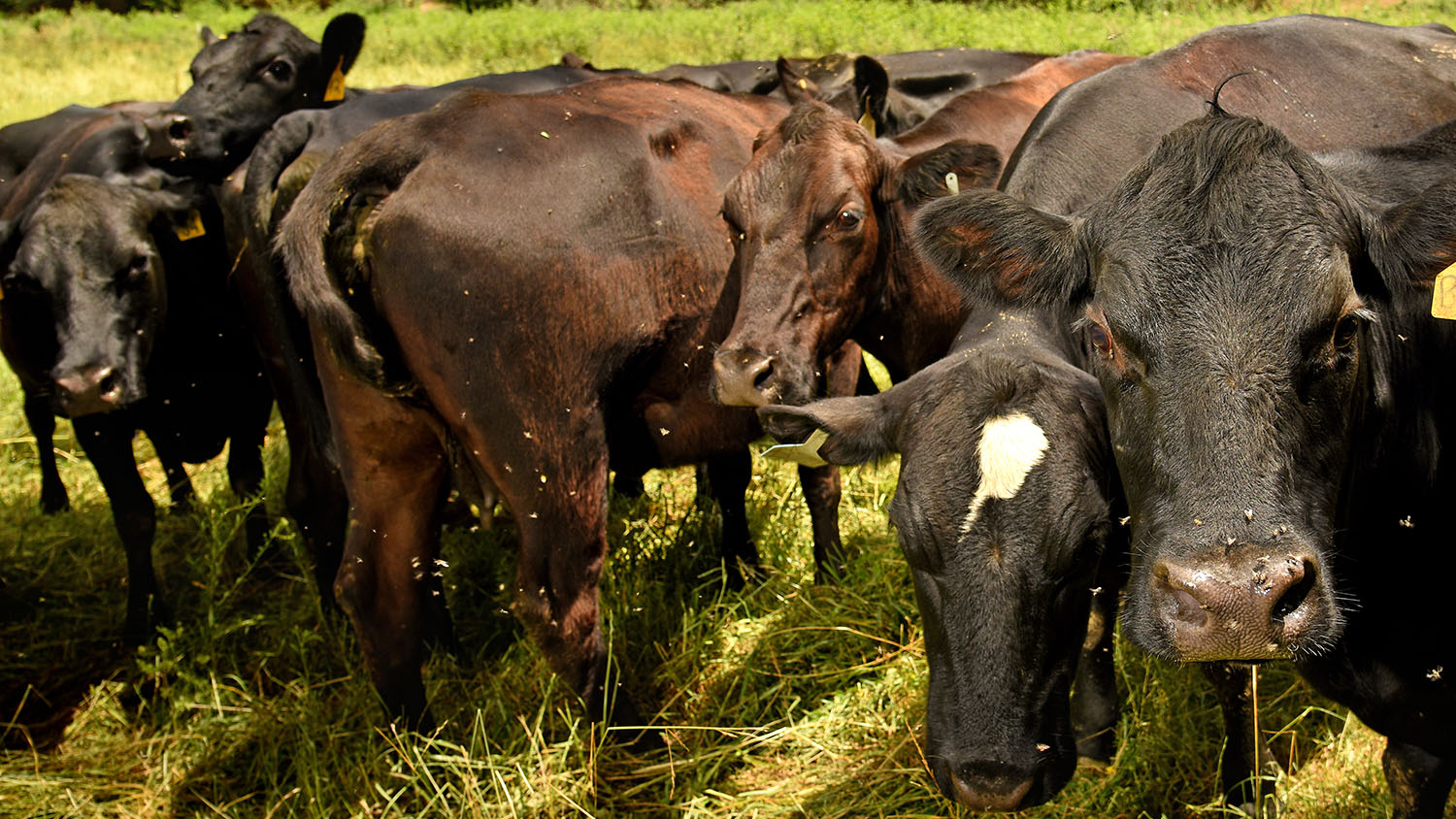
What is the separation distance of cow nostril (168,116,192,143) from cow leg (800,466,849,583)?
336 cm

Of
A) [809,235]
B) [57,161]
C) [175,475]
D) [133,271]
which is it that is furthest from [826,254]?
[57,161]

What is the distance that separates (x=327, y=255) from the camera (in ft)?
11.3

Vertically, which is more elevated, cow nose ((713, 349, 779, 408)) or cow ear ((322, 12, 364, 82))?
cow ear ((322, 12, 364, 82))

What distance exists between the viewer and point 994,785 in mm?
2551

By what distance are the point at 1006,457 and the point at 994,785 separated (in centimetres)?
74

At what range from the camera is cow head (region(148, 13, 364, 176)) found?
17.8 ft

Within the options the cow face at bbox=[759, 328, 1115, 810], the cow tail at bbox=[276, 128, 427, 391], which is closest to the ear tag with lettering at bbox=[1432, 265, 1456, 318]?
the cow face at bbox=[759, 328, 1115, 810]

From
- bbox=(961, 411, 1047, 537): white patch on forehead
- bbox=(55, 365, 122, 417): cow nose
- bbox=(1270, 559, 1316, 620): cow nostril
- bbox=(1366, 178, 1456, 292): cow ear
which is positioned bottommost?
bbox=(55, 365, 122, 417): cow nose

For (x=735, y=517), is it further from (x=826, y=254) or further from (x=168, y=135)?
(x=168, y=135)

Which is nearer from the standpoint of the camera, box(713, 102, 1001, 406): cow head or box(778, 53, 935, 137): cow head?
box(713, 102, 1001, 406): cow head

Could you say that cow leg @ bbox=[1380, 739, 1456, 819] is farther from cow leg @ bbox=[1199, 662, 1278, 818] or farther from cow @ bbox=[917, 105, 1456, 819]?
cow leg @ bbox=[1199, 662, 1278, 818]

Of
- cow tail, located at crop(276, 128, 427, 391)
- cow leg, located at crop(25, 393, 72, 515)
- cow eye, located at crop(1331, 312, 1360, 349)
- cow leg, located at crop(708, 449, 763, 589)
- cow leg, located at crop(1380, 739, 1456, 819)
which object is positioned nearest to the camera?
cow eye, located at crop(1331, 312, 1360, 349)

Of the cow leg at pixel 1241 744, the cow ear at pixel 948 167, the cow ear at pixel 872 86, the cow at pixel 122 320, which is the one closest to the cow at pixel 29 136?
the cow at pixel 122 320

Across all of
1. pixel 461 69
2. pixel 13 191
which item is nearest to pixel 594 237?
pixel 13 191
